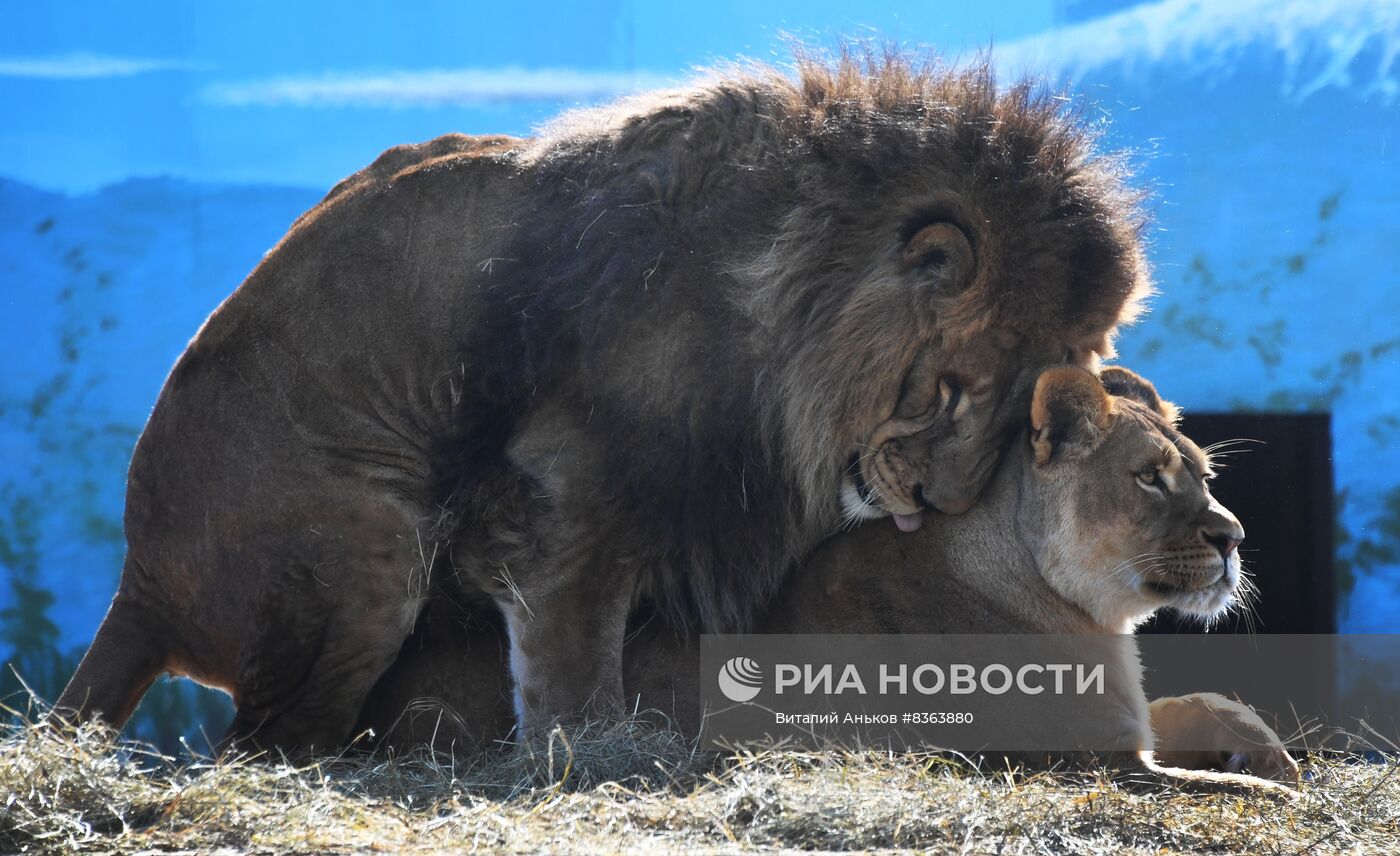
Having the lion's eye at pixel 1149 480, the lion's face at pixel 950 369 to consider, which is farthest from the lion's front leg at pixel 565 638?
the lion's eye at pixel 1149 480

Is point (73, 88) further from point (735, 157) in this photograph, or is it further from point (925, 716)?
point (925, 716)

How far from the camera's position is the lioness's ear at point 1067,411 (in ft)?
12.4

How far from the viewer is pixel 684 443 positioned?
149 inches

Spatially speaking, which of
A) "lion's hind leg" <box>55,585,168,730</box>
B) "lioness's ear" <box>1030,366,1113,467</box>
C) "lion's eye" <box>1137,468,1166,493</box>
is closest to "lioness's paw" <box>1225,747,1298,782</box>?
"lion's eye" <box>1137,468,1166,493</box>

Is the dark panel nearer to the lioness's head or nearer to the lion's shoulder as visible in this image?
the lioness's head

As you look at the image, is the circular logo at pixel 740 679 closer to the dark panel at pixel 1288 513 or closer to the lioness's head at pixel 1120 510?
the lioness's head at pixel 1120 510

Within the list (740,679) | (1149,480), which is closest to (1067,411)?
(1149,480)

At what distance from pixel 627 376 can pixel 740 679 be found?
811 millimetres

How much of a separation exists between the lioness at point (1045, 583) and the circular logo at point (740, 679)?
0.09 metres

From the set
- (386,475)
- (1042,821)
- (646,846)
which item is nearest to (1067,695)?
(1042,821)

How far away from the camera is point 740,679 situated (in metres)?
3.86

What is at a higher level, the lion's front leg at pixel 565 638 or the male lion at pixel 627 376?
the male lion at pixel 627 376
